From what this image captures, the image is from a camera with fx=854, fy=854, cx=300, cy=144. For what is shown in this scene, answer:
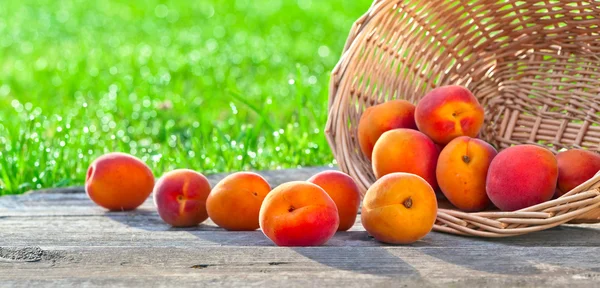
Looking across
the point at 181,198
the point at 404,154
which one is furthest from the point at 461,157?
the point at 181,198

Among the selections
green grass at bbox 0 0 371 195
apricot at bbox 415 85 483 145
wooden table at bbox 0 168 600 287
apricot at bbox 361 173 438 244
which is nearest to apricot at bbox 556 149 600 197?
wooden table at bbox 0 168 600 287

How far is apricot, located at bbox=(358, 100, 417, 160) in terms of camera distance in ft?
6.79

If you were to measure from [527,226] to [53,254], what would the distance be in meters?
0.94

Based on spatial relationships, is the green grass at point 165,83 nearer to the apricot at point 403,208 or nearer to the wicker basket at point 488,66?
the wicker basket at point 488,66

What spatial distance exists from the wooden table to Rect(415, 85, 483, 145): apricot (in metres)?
0.27

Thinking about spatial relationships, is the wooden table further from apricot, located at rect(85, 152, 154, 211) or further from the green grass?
the green grass

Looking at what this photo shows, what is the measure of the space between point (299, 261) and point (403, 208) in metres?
0.29

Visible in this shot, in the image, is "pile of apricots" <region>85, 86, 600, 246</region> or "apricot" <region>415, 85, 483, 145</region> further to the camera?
"apricot" <region>415, 85, 483, 145</region>

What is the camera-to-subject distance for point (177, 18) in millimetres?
6609

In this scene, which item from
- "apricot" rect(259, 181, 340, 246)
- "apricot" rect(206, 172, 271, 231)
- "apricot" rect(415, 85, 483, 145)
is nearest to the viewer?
"apricot" rect(259, 181, 340, 246)

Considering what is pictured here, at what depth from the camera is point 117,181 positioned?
83.7 inches

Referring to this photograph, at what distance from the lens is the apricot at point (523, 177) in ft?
5.80

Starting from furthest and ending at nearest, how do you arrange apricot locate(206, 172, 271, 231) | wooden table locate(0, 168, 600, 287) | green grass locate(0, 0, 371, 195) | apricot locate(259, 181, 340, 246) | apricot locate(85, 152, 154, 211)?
green grass locate(0, 0, 371, 195), apricot locate(85, 152, 154, 211), apricot locate(206, 172, 271, 231), apricot locate(259, 181, 340, 246), wooden table locate(0, 168, 600, 287)

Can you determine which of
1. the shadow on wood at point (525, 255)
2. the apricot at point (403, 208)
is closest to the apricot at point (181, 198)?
the apricot at point (403, 208)
